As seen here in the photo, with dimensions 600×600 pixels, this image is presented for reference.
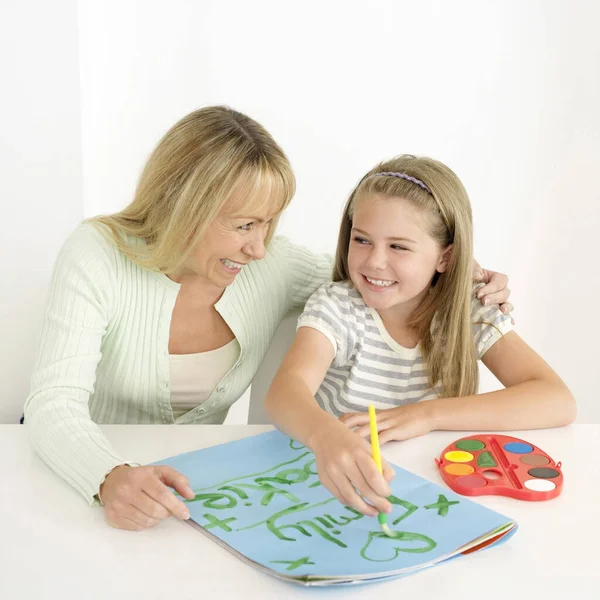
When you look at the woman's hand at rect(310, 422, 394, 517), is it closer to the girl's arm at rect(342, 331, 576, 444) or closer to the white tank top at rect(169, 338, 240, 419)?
the girl's arm at rect(342, 331, 576, 444)

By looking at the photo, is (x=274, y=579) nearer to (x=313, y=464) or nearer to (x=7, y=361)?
(x=313, y=464)

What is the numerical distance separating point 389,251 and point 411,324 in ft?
0.56

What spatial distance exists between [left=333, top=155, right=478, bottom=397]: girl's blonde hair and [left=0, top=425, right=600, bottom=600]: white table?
402 mm

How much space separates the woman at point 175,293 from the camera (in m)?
1.21

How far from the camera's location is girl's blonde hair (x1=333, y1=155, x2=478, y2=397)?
1448mm

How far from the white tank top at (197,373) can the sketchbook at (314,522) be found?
1.17 ft

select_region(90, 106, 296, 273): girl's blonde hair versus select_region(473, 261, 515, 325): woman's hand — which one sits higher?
select_region(90, 106, 296, 273): girl's blonde hair

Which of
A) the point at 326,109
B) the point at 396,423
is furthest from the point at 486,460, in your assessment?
the point at 326,109

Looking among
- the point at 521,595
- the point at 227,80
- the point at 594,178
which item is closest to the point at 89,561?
the point at 521,595

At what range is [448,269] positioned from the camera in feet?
4.89

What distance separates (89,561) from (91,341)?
18.3 inches

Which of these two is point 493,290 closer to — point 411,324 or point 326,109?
point 411,324

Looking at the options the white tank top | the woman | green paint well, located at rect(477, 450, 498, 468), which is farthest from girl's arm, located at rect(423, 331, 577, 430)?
the white tank top

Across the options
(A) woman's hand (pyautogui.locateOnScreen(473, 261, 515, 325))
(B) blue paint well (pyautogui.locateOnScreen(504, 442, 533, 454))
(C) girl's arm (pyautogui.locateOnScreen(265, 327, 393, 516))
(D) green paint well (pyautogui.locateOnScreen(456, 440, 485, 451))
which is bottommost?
(D) green paint well (pyautogui.locateOnScreen(456, 440, 485, 451))
